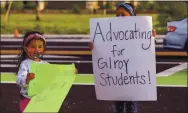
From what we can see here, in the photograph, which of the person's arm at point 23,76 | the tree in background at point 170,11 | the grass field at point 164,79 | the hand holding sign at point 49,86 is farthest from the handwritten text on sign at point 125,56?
the tree in background at point 170,11

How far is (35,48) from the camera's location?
4.82 metres

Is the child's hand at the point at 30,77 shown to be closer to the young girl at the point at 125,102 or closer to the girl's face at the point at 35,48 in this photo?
the girl's face at the point at 35,48

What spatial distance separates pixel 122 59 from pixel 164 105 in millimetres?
2971

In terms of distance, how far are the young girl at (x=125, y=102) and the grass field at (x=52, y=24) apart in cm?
2056

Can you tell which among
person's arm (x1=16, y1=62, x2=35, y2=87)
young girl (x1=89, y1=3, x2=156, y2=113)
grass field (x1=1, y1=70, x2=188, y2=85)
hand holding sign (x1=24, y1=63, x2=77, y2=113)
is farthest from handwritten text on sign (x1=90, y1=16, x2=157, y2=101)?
grass field (x1=1, y1=70, x2=188, y2=85)

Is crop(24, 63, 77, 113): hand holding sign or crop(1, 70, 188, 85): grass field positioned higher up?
crop(24, 63, 77, 113): hand holding sign

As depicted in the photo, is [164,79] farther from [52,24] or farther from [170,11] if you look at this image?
[52,24]

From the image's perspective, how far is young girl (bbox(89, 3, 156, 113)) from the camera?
554 centimetres

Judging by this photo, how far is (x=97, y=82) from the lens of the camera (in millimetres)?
5742

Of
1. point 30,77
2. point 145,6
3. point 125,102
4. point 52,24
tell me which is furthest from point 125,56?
point 145,6

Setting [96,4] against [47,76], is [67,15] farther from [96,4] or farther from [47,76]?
[47,76]

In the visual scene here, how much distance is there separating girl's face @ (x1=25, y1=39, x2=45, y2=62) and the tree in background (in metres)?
21.7

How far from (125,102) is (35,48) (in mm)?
1457

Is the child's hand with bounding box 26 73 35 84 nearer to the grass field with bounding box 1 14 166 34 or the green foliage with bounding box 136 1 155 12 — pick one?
the grass field with bounding box 1 14 166 34
